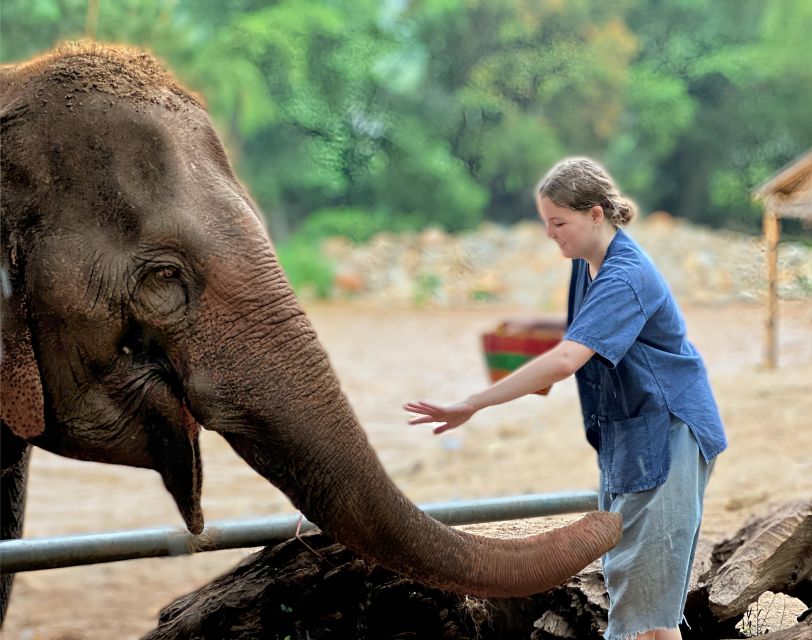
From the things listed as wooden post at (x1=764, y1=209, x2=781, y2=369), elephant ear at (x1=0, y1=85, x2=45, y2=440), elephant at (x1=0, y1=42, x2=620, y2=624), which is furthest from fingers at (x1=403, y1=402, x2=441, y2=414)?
wooden post at (x1=764, y1=209, x2=781, y2=369)

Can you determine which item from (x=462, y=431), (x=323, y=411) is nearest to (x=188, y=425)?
(x=323, y=411)

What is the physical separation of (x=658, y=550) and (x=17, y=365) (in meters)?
1.39

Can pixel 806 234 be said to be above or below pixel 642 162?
below

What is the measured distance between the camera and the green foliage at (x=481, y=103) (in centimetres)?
2802

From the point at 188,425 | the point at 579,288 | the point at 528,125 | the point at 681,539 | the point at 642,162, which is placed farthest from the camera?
the point at 642,162

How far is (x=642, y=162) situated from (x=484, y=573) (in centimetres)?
3041

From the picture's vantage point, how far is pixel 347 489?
2.08 m

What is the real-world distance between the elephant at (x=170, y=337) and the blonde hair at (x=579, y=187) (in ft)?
2.05

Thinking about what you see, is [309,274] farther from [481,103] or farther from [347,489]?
[347,489]

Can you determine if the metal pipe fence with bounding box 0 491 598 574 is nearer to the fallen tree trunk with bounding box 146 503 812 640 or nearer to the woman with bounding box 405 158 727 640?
the fallen tree trunk with bounding box 146 503 812 640

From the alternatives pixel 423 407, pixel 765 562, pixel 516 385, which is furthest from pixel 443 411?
pixel 765 562

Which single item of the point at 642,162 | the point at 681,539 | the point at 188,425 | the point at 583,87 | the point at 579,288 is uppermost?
the point at 583,87

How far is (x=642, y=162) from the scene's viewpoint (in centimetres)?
3139

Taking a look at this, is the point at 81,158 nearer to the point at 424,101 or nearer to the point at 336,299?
the point at 336,299
